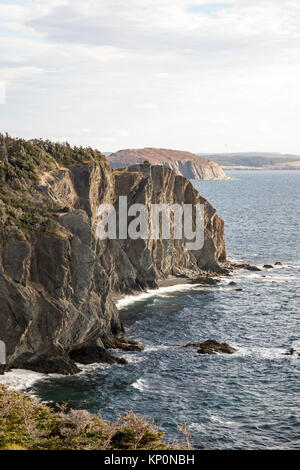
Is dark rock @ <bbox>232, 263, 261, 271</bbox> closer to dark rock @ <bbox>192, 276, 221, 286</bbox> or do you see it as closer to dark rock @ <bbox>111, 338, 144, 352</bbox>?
dark rock @ <bbox>192, 276, 221, 286</bbox>

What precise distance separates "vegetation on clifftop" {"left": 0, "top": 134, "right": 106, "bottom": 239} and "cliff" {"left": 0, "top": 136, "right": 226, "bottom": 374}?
0.32 feet

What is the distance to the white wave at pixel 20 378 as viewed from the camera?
4781cm

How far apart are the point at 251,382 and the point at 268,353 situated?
801 cm

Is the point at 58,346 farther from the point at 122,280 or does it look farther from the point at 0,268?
the point at 122,280

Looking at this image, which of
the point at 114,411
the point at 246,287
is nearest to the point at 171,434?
the point at 114,411

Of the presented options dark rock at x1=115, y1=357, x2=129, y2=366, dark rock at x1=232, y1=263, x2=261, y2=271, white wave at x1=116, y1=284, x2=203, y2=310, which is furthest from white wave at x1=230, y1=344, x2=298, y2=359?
dark rock at x1=232, y1=263, x2=261, y2=271

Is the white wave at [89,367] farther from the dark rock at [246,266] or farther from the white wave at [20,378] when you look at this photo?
the dark rock at [246,266]

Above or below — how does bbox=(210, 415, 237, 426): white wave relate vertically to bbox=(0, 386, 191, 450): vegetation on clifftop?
below

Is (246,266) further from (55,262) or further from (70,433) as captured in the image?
(70,433)

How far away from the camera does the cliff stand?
51.3 m

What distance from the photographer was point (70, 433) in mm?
32312

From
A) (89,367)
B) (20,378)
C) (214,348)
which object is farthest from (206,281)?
(20,378)

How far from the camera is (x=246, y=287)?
3546 inches

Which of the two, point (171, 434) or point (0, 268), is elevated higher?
point (0, 268)
